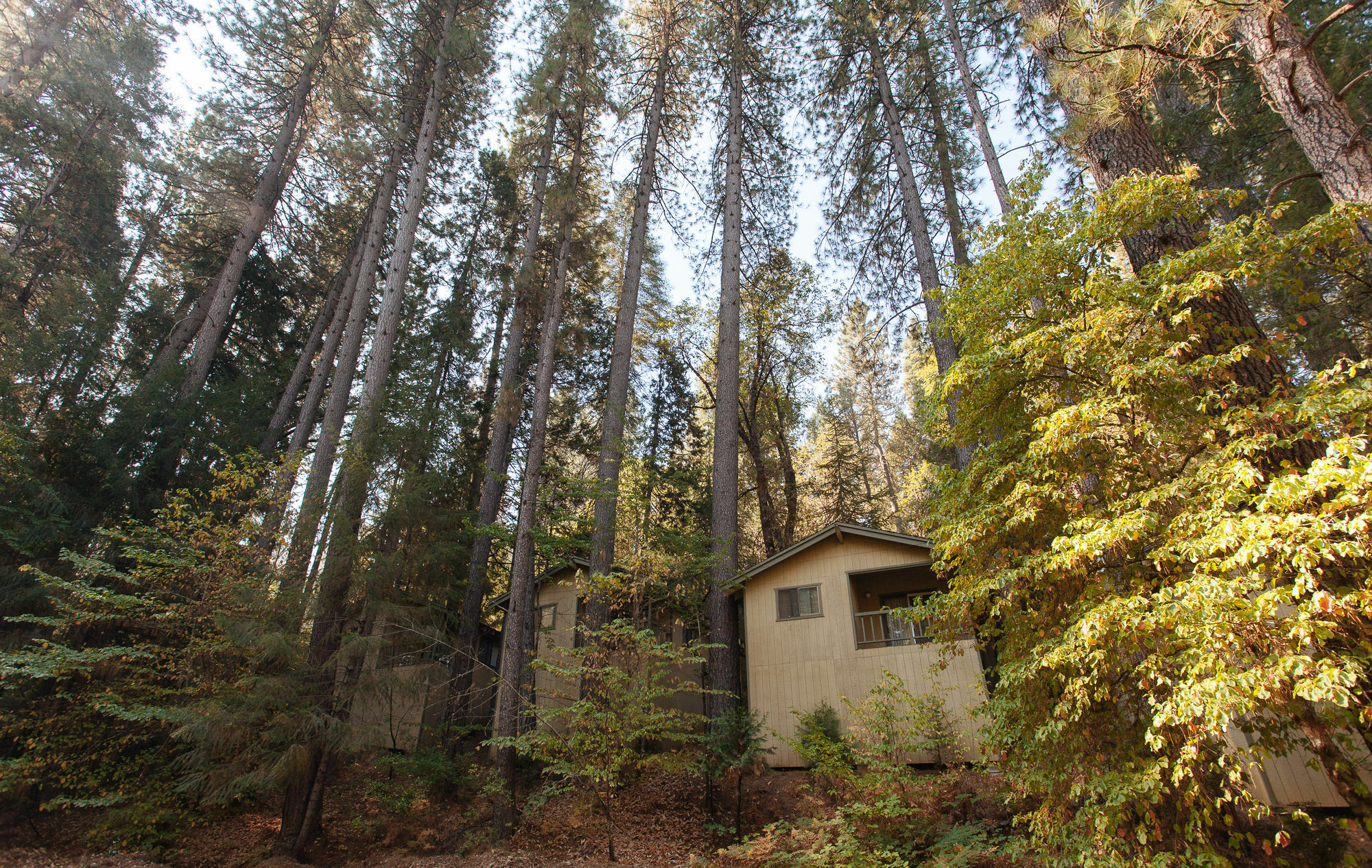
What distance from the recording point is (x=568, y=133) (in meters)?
12.0

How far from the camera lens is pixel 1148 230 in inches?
196

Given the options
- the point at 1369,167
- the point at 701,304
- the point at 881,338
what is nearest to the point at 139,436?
the point at 701,304

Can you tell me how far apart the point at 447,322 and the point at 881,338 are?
457 inches

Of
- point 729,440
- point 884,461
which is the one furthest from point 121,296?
point 884,461

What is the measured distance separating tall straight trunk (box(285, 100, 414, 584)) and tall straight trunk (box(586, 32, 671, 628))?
4.25 m

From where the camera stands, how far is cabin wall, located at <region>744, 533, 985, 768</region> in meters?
9.98

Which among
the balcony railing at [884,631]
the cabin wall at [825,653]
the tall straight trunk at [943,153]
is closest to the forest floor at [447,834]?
the cabin wall at [825,653]

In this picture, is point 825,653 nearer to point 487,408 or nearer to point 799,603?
point 799,603

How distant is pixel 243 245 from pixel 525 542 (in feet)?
34.5

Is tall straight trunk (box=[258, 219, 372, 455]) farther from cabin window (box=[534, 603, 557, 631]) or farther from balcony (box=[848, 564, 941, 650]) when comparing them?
balcony (box=[848, 564, 941, 650])

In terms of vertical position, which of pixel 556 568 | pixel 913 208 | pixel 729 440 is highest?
pixel 913 208

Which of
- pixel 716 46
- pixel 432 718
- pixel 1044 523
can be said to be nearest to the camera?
pixel 1044 523

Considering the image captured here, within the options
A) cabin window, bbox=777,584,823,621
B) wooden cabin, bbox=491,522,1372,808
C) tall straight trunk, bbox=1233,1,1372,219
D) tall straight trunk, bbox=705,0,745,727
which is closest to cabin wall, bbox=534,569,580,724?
wooden cabin, bbox=491,522,1372,808

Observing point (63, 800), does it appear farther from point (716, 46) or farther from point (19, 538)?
point (716, 46)
